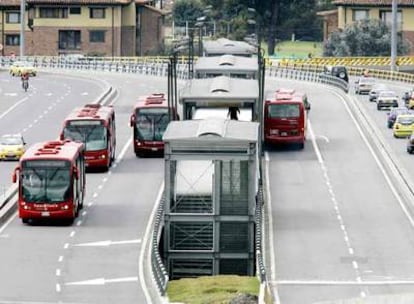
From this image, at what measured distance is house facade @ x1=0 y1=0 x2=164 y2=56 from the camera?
589 ft

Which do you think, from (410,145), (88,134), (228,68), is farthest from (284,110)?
(88,134)

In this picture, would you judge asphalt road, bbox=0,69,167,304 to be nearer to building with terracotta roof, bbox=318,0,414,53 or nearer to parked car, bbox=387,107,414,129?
parked car, bbox=387,107,414,129

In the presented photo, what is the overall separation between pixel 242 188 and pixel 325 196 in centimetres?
1378

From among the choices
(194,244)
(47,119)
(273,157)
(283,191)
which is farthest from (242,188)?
(47,119)

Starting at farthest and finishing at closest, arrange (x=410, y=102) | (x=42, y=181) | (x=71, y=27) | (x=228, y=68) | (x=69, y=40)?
(x=69, y=40), (x=71, y=27), (x=410, y=102), (x=228, y=68), (x=42, y=181)

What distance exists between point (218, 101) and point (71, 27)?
11250 cm

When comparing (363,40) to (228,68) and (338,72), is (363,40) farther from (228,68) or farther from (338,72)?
(228,68)

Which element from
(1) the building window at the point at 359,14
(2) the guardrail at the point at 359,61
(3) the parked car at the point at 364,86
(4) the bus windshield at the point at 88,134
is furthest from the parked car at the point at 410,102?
(1) the building window at the point at 359,14

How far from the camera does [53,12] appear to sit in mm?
181125

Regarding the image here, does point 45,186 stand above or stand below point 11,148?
below

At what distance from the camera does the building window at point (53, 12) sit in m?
180

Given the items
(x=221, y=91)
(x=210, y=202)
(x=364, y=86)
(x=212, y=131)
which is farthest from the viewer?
(x=364, y=86)

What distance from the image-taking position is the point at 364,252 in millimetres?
56188

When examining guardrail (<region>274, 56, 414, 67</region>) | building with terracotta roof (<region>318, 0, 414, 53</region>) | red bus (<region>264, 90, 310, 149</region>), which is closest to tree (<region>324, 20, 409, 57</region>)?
guardrail (<region>274, 56, 414, 67</region>)
